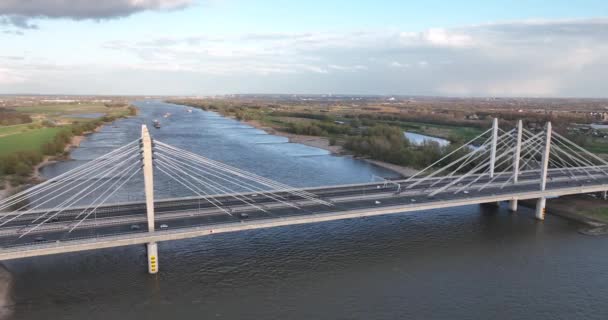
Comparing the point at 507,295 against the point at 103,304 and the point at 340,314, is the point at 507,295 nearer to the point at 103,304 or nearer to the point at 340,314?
the point at 340,314

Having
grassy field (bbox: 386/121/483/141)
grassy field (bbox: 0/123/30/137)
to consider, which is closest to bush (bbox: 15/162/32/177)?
grassy field (bbox: 0/123/30/137)

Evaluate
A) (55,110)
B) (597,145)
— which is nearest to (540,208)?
(597,145)

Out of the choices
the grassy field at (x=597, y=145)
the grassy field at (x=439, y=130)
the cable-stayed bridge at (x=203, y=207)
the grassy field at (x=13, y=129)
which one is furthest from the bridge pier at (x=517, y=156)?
the grassy field at (x=13, y=129)

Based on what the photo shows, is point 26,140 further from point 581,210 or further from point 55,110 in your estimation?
point 55,110

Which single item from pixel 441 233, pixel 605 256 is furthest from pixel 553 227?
pixel 441 233

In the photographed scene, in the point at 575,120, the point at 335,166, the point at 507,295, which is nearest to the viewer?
the point at 507,295

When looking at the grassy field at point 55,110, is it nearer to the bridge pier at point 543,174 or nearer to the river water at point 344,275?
the river water at point 344,275
